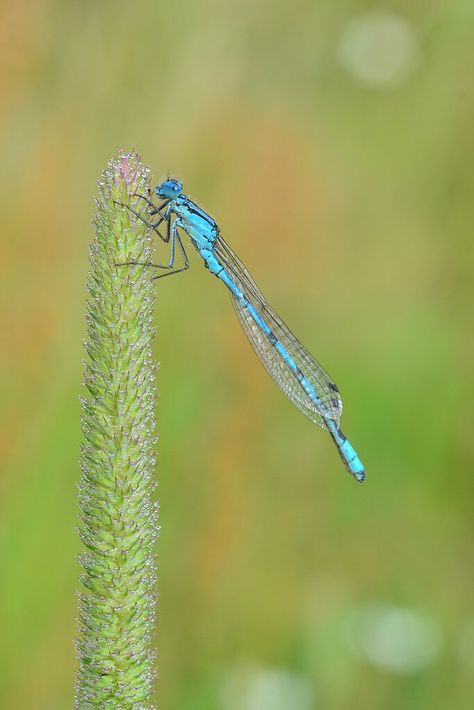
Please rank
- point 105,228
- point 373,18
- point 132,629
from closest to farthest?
point 132,629, point 105,228, point 373,18

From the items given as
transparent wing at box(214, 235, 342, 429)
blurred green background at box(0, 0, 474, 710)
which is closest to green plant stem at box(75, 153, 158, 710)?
blurred green background at box(0, 0, 474, 710)

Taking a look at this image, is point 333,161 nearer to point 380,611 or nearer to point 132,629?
point 380,611

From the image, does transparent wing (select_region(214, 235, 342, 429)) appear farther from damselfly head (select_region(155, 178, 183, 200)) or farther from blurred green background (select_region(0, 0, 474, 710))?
damselfly head (select_region(155, 178, 183, 200))

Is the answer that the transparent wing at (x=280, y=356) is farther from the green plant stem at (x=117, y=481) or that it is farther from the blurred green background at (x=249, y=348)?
the green plant stem at (x=117, y=481)

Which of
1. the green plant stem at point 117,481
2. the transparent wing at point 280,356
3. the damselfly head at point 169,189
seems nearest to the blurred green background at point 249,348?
the transparent wing at point 280,356

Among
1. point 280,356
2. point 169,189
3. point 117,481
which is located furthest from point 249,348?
point 117,481

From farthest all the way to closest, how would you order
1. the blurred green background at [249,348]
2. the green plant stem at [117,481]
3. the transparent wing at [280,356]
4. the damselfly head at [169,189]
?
the transparent wing at [280,356] < the damselfly head at [169,189] < the blurred green background at [249,348] < the green plant stem at [117,481]

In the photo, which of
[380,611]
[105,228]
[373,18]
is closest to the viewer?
[105,228]

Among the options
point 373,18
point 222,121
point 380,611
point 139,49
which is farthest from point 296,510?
point 373,18
